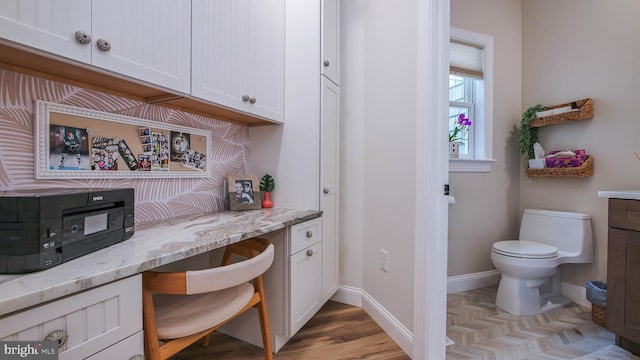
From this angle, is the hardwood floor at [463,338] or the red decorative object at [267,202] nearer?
the hardwood floor at [463,338]

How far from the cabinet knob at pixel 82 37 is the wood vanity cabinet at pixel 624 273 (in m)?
2.56

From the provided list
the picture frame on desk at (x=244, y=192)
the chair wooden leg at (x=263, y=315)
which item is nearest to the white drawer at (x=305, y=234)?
the chair wooden leg at (x=263, y=315)

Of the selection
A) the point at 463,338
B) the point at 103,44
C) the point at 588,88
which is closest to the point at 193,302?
the point at 103,44

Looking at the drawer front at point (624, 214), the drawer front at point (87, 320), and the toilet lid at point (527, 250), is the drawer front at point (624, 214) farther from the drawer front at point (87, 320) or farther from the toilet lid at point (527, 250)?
the drawer front at point (87, 320)

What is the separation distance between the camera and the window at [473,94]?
2.33m

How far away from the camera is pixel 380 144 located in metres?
1.81

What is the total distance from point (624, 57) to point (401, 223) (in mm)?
2042

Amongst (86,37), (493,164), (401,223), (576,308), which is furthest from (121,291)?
(576,308)

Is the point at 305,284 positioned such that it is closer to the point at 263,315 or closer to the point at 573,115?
the point at 263,315

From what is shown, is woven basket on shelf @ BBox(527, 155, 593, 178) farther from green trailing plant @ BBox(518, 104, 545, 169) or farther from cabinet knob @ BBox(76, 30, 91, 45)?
cabinet knob @ BBox(76, 30, 91, 45)

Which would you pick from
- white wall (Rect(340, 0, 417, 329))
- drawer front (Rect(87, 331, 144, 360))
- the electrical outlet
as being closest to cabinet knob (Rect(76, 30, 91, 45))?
drawer front (Rect(87, 331, 144, 360))

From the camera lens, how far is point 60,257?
652mm

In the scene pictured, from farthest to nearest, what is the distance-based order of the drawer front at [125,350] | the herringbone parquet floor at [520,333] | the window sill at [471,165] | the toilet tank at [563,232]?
the window sill at [471,165] → the toilet tank at [563,232] → the herringbone parquet floor at [520,333] → the drawer front at [125,350]

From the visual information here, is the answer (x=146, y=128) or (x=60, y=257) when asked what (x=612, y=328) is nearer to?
(x=60, y=257)
